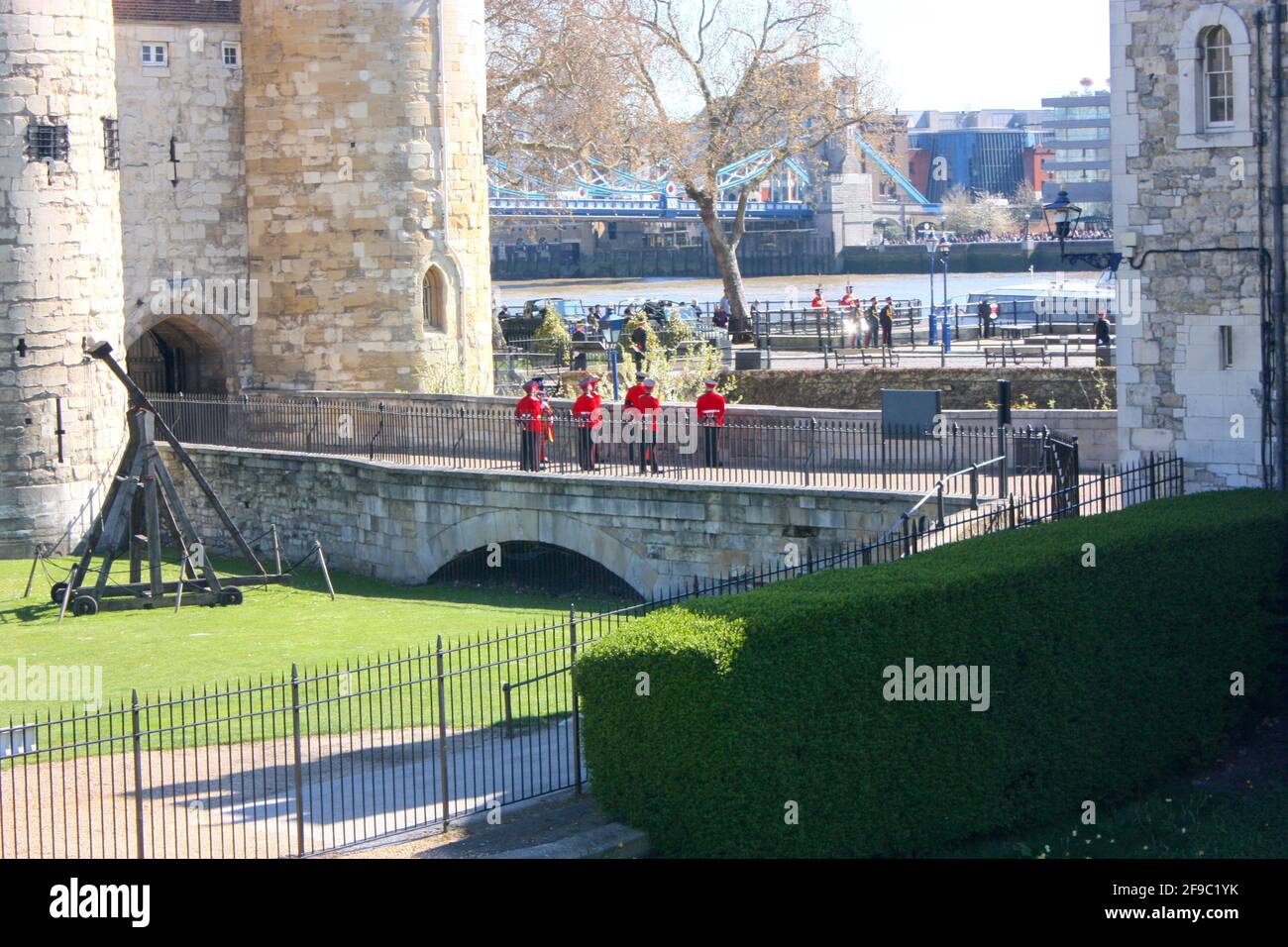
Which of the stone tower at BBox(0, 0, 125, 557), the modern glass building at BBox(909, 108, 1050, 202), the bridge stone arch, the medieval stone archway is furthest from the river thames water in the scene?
the modern glass building at BBox(909, 108, 1050, 202)

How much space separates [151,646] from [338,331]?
12.8 metres

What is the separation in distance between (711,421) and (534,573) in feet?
12.4

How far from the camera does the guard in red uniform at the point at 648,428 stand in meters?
27.0

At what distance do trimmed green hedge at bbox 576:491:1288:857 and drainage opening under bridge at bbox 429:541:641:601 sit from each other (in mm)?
9961

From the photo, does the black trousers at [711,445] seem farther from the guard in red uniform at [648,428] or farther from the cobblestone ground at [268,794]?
the cobblestone ground at [268,794]

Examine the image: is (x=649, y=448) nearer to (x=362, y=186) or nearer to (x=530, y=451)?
(x=530, y=451)

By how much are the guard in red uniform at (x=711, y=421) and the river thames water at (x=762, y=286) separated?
66377 millimetres

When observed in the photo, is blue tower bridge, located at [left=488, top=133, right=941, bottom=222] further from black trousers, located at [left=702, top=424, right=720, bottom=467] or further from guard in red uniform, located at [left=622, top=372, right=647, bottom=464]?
black trousers, located at [left=702, top=424, right=720, bottom=467]

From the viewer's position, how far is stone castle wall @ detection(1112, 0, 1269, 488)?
70.2ft

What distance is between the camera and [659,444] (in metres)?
28.1

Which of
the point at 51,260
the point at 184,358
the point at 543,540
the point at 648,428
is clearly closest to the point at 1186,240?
the point at 648,428
